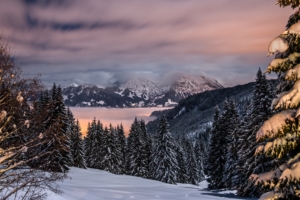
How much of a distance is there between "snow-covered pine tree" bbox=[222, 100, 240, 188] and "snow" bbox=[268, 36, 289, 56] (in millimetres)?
30127

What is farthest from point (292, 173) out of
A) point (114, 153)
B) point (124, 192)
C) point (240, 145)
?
point (114, 153)

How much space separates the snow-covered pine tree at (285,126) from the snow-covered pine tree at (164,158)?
43047 mm

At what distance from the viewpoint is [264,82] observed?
93.9 ft

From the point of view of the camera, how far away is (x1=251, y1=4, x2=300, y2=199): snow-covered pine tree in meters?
5.63

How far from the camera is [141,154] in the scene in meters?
56.8

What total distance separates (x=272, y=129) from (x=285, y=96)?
73 centimetres

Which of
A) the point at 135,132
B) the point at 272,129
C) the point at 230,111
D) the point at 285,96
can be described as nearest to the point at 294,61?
A: the point at 285,96

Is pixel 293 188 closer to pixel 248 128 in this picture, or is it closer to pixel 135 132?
pixel 248 128

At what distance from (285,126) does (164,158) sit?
4394 centimetres

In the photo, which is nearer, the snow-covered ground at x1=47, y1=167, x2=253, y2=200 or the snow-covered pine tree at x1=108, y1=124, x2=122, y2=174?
the snow-covered ground at x1=47, y1=167, x2=253, y2=200

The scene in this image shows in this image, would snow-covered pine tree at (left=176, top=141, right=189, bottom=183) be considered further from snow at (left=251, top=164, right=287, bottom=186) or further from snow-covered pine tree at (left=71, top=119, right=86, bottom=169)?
snow at (left=251, top=164, right=287, bottom=186)

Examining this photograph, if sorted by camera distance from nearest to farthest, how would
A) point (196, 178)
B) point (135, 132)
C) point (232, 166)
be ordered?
1. point (232, 166)
2. point (135, 132)
3. point (196, 178)

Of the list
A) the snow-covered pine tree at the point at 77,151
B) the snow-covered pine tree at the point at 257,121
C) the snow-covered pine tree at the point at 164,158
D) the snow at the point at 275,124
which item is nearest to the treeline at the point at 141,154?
the snow-covered pine tree at the point at 164,158

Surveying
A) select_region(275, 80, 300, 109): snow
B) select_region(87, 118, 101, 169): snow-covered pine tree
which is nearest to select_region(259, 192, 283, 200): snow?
select_region(275, 80, 300, 109): snow
